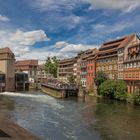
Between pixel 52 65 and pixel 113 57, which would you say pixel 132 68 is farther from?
pixel 52 65

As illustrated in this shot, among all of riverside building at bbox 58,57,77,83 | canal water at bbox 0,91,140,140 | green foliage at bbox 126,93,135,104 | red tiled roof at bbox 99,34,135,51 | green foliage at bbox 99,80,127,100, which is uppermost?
red tiled roof at bbox 99,34,135,51

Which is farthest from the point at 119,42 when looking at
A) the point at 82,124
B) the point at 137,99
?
the point at 82,124

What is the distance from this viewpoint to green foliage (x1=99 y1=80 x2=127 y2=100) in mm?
73500

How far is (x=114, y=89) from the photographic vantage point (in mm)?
76125

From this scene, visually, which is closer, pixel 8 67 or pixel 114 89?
pixel 114 89

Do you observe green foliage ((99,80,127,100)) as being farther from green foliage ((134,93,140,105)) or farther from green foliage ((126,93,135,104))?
green foliage ((134,93,140,105))

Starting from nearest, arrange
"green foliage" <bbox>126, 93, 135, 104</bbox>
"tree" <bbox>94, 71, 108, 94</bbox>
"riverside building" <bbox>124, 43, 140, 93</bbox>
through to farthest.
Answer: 1. "green foliage" <bbox>126, 93, 135, 104</bbox>
2. "riverside building" <bbox>124, 43, 140, 93</bbox>
3. "tree" <bbox>94, 71, 108, 94</bbox>

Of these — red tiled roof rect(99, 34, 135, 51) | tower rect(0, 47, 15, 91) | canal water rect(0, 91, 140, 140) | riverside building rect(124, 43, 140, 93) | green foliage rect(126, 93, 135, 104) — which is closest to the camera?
canal water rect(0, 91, 140, 140)

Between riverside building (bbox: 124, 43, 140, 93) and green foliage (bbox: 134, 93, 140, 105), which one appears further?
riverside building (bbox: 124, 43, 140, 93)

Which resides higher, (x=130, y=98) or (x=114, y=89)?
(x=114, y=89)

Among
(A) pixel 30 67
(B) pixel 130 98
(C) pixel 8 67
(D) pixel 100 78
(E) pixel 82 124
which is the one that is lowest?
(E) pixel 82 124

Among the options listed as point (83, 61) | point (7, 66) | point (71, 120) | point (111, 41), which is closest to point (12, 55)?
point (7, 66)

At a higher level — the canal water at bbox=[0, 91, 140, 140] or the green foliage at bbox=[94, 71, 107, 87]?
the green foliage at bbox=[94, 71, 107, 87]

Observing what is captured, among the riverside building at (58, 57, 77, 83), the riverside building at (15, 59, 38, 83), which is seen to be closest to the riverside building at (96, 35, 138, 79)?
the riverside building at (58, 57, 77, 83)
